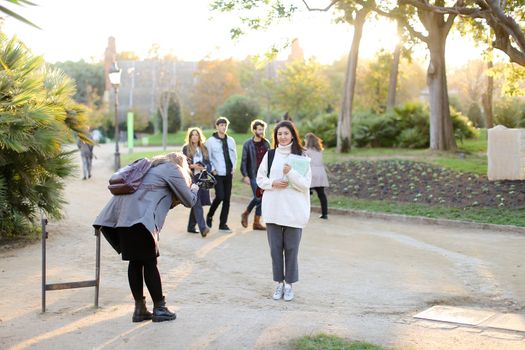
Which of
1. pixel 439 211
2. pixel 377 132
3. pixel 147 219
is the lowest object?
pixel 439 211

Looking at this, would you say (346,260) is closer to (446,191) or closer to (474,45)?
(446,191)

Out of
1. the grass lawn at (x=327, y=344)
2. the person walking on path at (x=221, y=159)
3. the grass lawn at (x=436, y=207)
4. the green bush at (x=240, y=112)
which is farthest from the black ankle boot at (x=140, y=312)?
the green bush at (x=240, y=112)

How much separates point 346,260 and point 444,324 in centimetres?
363

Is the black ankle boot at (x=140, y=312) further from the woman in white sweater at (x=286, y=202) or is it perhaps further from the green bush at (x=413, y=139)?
the green bush at (x=413, y=139)

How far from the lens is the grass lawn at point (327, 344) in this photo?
5410mm

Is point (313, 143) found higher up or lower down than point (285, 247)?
higher up

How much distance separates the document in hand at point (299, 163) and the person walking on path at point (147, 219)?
4.34ft

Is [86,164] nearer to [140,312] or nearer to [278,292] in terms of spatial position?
[278,292]

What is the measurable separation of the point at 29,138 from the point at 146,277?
17.9 feet

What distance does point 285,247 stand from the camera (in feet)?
24.9

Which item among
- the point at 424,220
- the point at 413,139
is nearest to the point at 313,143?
the point at 424,220

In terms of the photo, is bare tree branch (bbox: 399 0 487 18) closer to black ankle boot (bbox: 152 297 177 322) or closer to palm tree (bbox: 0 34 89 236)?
Answer: palm tree (bbox: 0 34 89 236)

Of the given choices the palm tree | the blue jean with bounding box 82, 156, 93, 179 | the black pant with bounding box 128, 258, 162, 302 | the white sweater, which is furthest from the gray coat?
the blue jean with bounding box 82, 156, 93, 179

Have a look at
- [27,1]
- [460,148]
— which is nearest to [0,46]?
[27,1]
